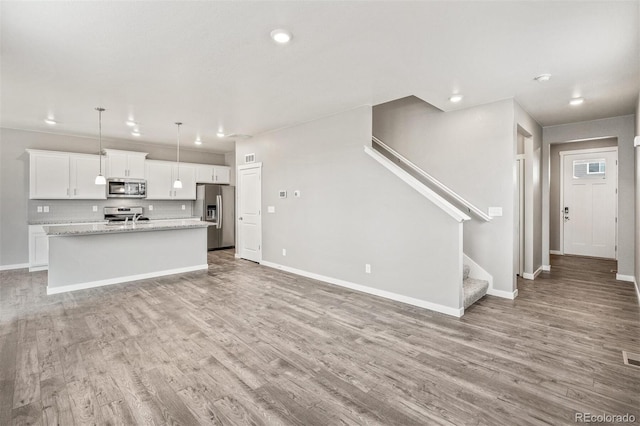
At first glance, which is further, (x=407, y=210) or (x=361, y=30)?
(x=407, y=210)

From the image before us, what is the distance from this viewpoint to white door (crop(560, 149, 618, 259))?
22.5 ft

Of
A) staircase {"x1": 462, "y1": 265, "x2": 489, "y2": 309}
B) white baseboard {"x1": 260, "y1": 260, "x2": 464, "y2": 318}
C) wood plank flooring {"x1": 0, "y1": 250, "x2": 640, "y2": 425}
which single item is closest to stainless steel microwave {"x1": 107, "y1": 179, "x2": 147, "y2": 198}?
wood plank flooring {"x1": 0, "y1": 250, "x2": 640, "y2": 425}

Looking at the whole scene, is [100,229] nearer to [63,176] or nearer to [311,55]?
[63,176]

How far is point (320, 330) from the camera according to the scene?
3232mm

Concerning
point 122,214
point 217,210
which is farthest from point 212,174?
point 122,214

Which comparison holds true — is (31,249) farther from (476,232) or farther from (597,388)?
(597,388)

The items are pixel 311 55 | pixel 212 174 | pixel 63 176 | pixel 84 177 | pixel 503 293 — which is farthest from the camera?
pixel 212 174

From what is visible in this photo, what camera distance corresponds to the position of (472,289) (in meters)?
4.05

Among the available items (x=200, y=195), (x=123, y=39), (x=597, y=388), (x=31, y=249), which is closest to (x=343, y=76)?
(x=123, y=39)

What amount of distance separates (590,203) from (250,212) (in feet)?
26.0

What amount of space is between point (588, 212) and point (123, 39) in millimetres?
9350

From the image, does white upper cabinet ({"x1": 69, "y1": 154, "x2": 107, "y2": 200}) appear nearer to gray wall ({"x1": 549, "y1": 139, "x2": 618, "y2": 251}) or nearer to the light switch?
the light switch

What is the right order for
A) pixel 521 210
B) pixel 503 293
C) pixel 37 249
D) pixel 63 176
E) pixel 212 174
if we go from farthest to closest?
pixel 212 174 → pixel 63 176 → pixel 37 249 → pixel 521 210 → pixel 503 293

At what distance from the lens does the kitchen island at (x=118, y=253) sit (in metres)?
4.61
